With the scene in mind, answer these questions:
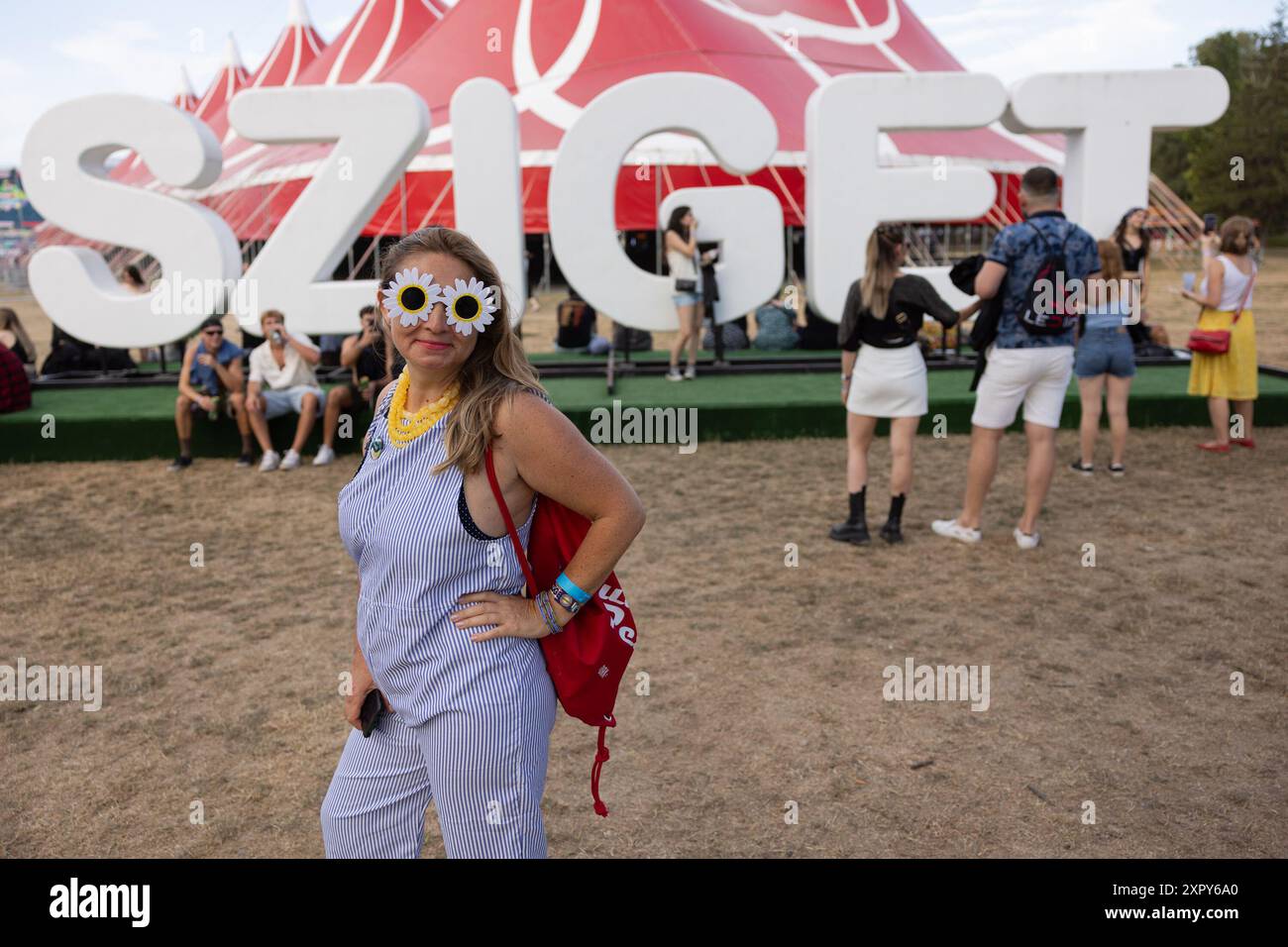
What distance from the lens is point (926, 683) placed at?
411cm

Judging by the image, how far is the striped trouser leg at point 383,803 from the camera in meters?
2.03

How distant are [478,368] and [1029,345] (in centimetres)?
407

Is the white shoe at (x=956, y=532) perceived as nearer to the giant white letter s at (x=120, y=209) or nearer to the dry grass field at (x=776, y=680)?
the dry grass field at (x=776, y=680)

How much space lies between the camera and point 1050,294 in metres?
5.18

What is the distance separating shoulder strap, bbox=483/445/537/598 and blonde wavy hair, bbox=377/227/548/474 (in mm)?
17

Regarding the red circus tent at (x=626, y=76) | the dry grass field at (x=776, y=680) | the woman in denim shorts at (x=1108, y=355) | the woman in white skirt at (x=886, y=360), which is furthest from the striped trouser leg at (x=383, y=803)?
the red circus tent at (x=626, y=76)

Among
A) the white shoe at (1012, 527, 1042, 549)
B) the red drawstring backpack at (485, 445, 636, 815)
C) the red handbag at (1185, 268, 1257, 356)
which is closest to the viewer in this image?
the red drawstring backpack at (485, 445, 636, 815)

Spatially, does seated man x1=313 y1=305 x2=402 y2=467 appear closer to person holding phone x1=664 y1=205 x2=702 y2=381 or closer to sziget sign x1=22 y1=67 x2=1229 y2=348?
sziget sign x1=22 y1=67 x2=1229 y2=348

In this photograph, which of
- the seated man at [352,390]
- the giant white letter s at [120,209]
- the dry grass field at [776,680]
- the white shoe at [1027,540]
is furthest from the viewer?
the giant white letter s at [120,209]

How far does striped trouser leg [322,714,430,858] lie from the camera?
2.03 m

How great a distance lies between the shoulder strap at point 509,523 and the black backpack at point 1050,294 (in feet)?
13.0

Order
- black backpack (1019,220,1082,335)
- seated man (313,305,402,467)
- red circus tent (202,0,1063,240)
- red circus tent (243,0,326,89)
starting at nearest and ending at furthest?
1. black backpack (1019,220,1082,335)
2. seated man (313,305,402,467)
3. red circus tent (202,0,1063,240)
4. red circus tent (243,0,326,89)

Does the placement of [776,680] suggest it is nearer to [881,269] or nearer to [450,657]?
[881,269]

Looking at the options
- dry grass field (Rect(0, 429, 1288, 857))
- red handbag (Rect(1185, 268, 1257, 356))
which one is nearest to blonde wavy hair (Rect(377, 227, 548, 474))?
dry grass field (Rect(0, 429, 1288, 857))
